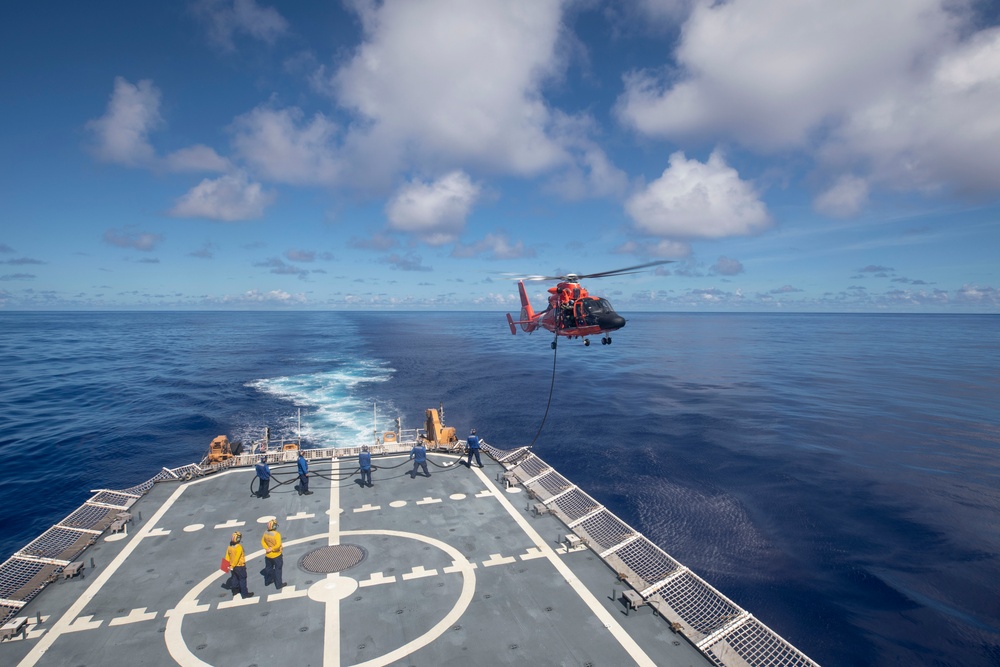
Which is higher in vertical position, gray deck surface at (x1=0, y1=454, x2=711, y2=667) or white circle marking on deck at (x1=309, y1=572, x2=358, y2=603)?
gray deck surface at (x1=0, y1=454, x2=711, y2=667)

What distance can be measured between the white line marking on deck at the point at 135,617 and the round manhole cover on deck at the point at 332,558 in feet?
13.4

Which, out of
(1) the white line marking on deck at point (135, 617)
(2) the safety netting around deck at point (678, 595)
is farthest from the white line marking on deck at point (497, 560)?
(1) the white line marking on deck at point (135, 617)

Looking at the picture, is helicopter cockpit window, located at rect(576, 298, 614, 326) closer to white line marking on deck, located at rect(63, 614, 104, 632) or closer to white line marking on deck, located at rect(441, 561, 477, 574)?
white line marking on deck, located at rect(441, 561, 477, 574)

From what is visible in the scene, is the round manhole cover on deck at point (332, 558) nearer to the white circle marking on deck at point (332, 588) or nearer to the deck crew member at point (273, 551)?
the white circle marking on deck at point (332, 588)

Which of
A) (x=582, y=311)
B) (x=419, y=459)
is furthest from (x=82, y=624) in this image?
(x=582, y=311)

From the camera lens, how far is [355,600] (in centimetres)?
1352

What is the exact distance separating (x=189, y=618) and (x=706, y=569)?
22.5 m

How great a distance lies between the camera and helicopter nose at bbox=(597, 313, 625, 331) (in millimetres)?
23953

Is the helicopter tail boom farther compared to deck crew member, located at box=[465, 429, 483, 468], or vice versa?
the helicopter tail boom

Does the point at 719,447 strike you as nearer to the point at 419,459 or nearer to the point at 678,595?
the point at 419,459

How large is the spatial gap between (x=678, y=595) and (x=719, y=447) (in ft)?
105

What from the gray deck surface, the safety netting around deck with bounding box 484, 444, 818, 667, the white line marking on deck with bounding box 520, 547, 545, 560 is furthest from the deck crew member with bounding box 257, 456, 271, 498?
the safety netting around deck with bounding box 484, 444, 818, 667

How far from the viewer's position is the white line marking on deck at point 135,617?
40.9 feet

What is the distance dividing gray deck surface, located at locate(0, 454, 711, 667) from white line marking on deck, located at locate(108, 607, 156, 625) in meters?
0.05
